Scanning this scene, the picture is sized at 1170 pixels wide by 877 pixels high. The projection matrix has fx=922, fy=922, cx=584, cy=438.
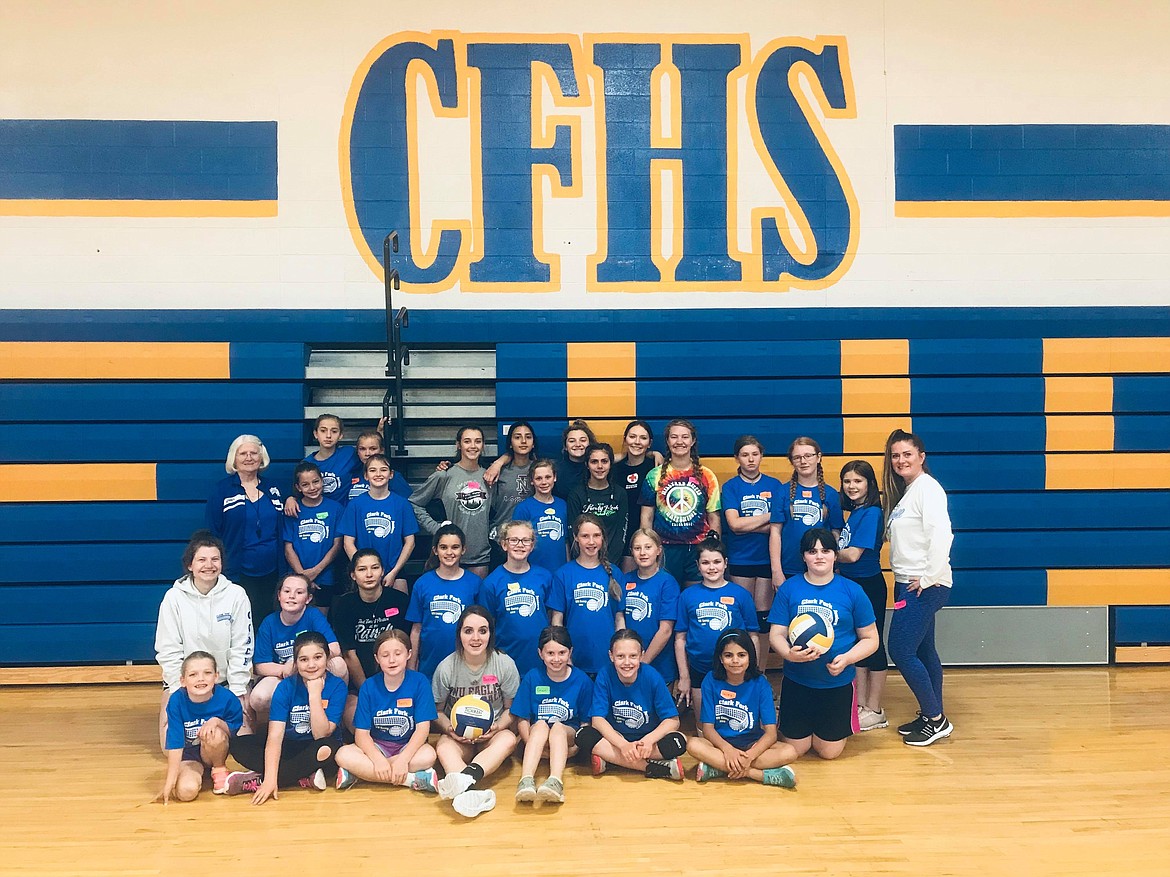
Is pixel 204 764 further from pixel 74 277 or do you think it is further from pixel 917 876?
pixel 74 277

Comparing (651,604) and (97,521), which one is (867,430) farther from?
(97,521)

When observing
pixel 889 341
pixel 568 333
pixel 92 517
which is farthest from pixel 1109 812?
pixel 92 517

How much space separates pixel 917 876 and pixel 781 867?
423mm

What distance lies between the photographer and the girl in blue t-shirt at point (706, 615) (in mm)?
4156

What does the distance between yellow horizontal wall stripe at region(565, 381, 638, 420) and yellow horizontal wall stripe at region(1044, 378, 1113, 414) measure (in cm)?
245

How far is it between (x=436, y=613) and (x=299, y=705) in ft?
2.31

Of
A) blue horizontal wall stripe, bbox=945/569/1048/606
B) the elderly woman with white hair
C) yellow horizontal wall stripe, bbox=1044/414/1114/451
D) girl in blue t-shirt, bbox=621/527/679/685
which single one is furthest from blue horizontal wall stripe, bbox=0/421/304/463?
yellow horizontal wall stripe, bbox=1044/414/1114/451

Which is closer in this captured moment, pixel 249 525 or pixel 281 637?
pixel 281 637

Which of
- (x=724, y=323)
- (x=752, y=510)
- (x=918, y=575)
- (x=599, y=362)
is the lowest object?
(x=918, y=575)

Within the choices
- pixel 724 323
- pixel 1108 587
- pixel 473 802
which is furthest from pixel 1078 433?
pixel 473 802

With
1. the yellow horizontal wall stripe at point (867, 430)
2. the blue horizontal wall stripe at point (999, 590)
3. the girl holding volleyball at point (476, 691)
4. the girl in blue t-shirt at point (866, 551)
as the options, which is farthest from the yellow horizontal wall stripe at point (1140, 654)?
the girl holding volleyball at point (476, 691)

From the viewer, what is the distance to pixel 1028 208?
221 inches

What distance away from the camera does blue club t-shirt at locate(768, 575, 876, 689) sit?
3938 mm

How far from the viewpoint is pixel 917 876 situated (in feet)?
9.62
